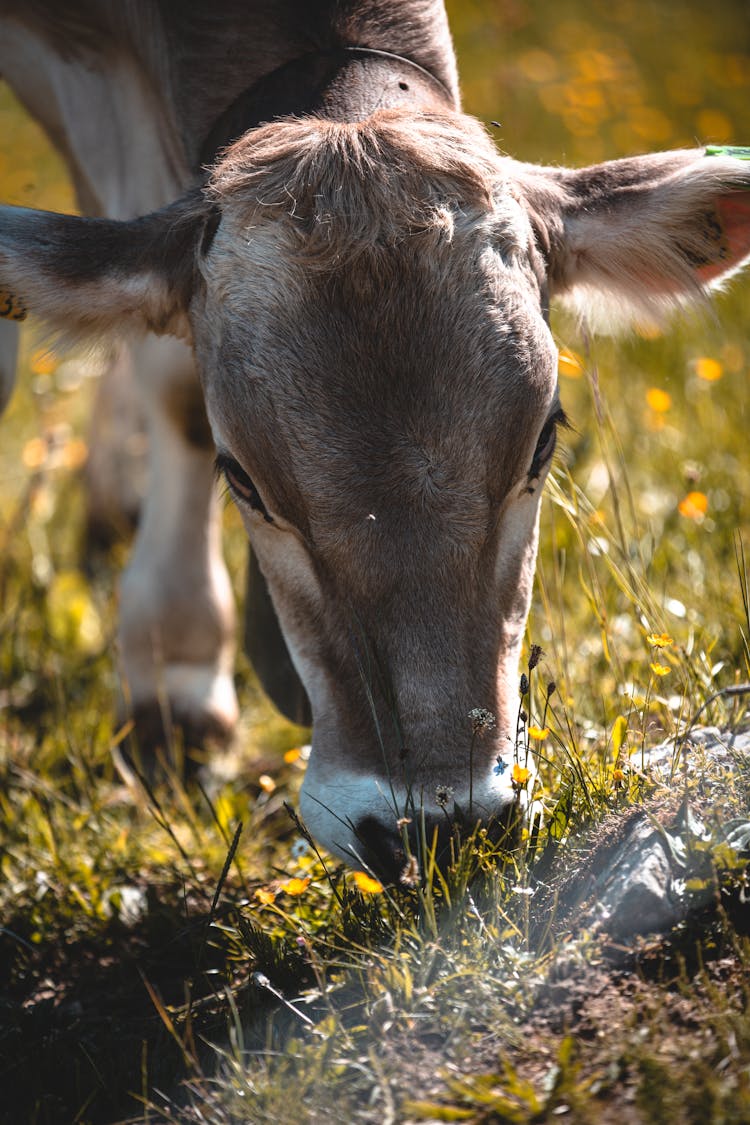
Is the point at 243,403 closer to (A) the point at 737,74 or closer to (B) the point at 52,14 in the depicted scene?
(B) the point at 52,14

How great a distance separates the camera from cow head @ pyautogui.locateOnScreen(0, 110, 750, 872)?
99.6 inches

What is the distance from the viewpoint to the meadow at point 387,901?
6.97ft

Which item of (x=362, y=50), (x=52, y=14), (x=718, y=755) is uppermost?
(x=52, y=14)

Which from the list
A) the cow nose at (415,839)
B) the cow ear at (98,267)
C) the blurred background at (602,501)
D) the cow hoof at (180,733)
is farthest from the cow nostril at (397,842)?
the cow hoof at (180,733)

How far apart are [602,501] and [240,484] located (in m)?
2.54

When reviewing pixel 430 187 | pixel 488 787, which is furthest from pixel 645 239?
pixel 488 787

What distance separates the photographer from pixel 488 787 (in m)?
2.47

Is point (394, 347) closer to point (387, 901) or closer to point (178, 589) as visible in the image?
point (387, 901)

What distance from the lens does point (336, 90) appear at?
126 inches

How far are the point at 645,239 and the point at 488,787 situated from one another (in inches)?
61.2

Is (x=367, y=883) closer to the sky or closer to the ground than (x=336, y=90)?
closer to the ground

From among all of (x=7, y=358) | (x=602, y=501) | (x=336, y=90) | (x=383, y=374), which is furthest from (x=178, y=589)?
(x=383, y=374)

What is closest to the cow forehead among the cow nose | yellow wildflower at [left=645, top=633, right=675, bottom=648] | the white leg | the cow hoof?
yellow wildflower at [left=645, top=633, right=675, bottom=648]

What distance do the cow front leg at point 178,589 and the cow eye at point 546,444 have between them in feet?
6.19
